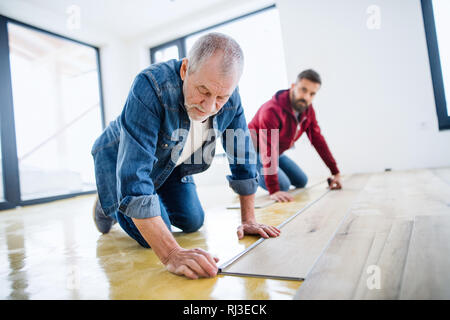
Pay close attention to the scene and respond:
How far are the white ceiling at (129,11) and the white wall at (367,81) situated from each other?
1.49 m

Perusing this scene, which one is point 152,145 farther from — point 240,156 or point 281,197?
point 281,197

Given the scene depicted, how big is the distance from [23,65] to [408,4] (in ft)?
17.3

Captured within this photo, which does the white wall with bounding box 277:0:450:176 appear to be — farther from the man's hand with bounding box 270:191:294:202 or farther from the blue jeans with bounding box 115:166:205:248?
the blue jeans with bounding box 115:166:205:248

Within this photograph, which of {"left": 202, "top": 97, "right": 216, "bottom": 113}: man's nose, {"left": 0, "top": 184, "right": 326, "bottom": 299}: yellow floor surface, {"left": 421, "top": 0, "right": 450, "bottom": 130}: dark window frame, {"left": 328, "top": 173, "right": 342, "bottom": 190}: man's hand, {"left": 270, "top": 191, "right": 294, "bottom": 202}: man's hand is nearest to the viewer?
{"left": 0, "top": 184, "right": 326, "bottom": 299}: yellow floor surface

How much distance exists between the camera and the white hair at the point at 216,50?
2.79 ft

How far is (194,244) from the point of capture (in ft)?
4.17

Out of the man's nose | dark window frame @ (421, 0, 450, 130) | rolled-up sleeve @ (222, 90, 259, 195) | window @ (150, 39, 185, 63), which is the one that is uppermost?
window @ (150, 39, 185, 63)

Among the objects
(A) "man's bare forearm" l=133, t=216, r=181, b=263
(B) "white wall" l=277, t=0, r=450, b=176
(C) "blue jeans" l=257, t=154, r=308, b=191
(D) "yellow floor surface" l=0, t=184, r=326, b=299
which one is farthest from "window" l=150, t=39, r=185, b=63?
(A) "man's bare forearm" l=133, t=216, r=181, b=263

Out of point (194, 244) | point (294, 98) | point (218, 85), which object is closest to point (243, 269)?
point (194, 244)

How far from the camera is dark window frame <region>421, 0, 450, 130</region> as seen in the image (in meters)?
3.50

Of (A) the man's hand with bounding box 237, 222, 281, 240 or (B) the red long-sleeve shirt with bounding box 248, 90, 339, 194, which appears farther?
(B) the red long-sleeve shirt with bounding box 248, 90, 339, 194

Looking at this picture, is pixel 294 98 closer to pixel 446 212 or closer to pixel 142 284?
pixel 446 212

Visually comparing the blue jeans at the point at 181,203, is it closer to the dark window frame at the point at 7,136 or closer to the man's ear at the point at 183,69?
the man's ear at the point at 183,69

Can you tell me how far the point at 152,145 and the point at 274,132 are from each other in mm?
1581
